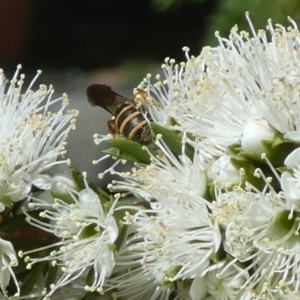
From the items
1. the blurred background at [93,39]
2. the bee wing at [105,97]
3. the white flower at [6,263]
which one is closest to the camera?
the white flower at [6,263]

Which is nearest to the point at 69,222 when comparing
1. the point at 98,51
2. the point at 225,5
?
the point at 225,5

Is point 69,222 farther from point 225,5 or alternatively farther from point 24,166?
point 225,5

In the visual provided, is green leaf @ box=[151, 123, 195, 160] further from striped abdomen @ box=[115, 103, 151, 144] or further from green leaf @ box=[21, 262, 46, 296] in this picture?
green leaf @ box=[21, 262, 46, 296]

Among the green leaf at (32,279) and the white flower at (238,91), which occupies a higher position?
the white flower at (238,91)

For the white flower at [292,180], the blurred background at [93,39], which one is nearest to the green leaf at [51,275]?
the white flower at [292,180]

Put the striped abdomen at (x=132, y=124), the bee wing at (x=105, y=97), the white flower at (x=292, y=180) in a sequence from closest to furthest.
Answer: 1. the white flower at (x=292, y=180)
2. the striped abdomen at (x=132, y=124)
3. the bee wing at (x=105, y=97)

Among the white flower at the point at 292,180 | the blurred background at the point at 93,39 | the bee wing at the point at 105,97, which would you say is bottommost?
the white flower at the point at 292,180

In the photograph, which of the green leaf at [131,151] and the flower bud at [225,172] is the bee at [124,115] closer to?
the green leaf at [131,151]

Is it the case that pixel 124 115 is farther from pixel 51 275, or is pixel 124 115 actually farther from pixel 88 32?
pixel 88 32

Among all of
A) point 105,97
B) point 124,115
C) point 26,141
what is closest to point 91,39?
point 105,97
